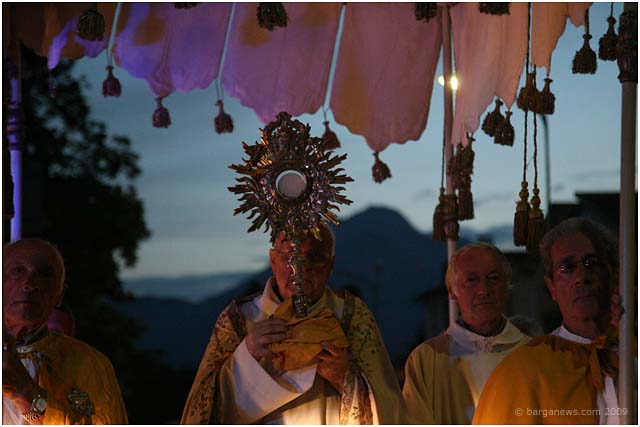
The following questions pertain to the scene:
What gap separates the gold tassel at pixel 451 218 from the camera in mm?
6832

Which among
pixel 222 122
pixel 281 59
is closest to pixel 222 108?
pixel 222 122

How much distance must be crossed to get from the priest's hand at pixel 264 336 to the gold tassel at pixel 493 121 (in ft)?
6.20

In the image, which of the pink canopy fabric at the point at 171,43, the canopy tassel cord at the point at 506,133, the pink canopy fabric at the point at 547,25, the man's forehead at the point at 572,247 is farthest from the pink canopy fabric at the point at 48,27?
the man's forehead at the point at 572,247

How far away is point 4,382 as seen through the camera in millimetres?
4910

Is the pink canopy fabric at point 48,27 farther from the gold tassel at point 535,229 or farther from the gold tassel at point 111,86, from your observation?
the gold tassel at point 535,229

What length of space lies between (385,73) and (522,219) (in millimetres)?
1901

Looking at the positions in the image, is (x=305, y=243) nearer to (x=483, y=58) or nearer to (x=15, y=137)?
(x=483, y=58)

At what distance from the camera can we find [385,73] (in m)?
7.28

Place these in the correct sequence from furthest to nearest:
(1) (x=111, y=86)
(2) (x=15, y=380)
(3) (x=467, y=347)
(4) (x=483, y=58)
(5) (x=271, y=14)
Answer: (1) (x=111, y=86), (4) (x=483, y=58), (5) (x=271, y=14), (3) (x=467, y=347), (2) (x=15, y=380)

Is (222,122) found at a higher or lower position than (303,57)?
lower

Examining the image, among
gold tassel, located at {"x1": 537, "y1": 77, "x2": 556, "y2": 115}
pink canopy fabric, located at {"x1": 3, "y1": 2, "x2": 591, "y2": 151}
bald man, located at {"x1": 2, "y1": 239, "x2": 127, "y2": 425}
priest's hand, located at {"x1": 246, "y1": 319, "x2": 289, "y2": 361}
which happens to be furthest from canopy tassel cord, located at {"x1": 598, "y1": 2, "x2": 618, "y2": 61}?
bald man, located at {"x1": 2, "y1": 239, "x2": 127, "y2": 425}

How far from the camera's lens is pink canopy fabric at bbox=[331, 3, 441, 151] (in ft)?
23.7

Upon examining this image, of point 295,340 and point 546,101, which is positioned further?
point 546,101

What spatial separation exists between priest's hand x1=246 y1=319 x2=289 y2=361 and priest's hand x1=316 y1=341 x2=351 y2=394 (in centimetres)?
19
